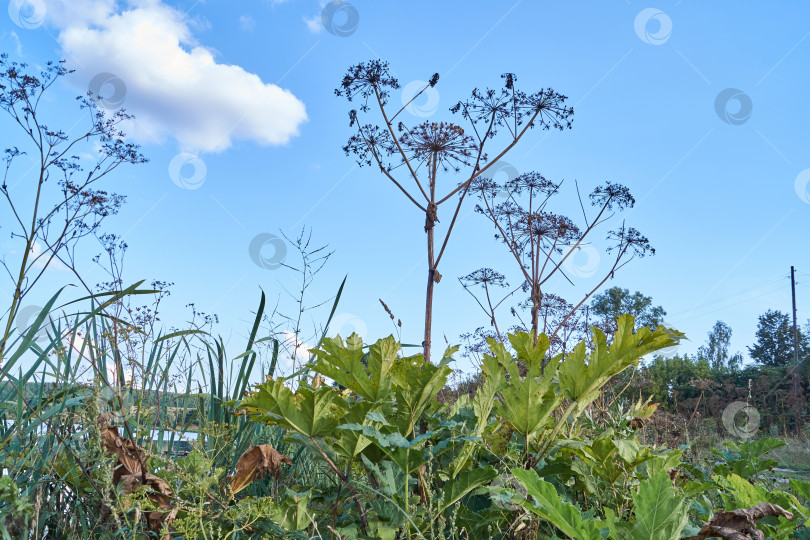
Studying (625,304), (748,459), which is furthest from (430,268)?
(625,304)

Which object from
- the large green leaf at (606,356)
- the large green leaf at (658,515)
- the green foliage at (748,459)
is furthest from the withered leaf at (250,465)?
the green foliage at (748,459)

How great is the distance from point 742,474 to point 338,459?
168 centimetres

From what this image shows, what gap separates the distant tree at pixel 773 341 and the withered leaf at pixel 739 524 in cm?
3954

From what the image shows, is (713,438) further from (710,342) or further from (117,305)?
(710,342)

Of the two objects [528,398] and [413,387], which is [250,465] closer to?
[413,387]

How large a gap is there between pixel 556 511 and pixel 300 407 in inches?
28.8

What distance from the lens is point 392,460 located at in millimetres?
1651

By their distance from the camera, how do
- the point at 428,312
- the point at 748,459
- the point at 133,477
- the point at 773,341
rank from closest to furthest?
the point at 133,477 < the point at 748,459 < the point at 428,312 < the point at 773,341

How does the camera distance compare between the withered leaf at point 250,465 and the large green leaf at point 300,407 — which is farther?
the withered leaf at point 250,465

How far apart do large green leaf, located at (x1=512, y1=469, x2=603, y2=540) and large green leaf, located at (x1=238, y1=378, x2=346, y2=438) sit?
1.82 ft

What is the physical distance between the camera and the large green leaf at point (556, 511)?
4.28 ft

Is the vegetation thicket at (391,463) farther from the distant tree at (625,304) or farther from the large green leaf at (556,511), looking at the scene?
the distant tree at (625,304)

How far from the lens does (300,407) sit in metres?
1.60

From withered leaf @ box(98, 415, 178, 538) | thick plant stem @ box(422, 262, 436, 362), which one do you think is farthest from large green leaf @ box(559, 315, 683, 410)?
thick plant stem @ box(422, 262, 436, 362)
